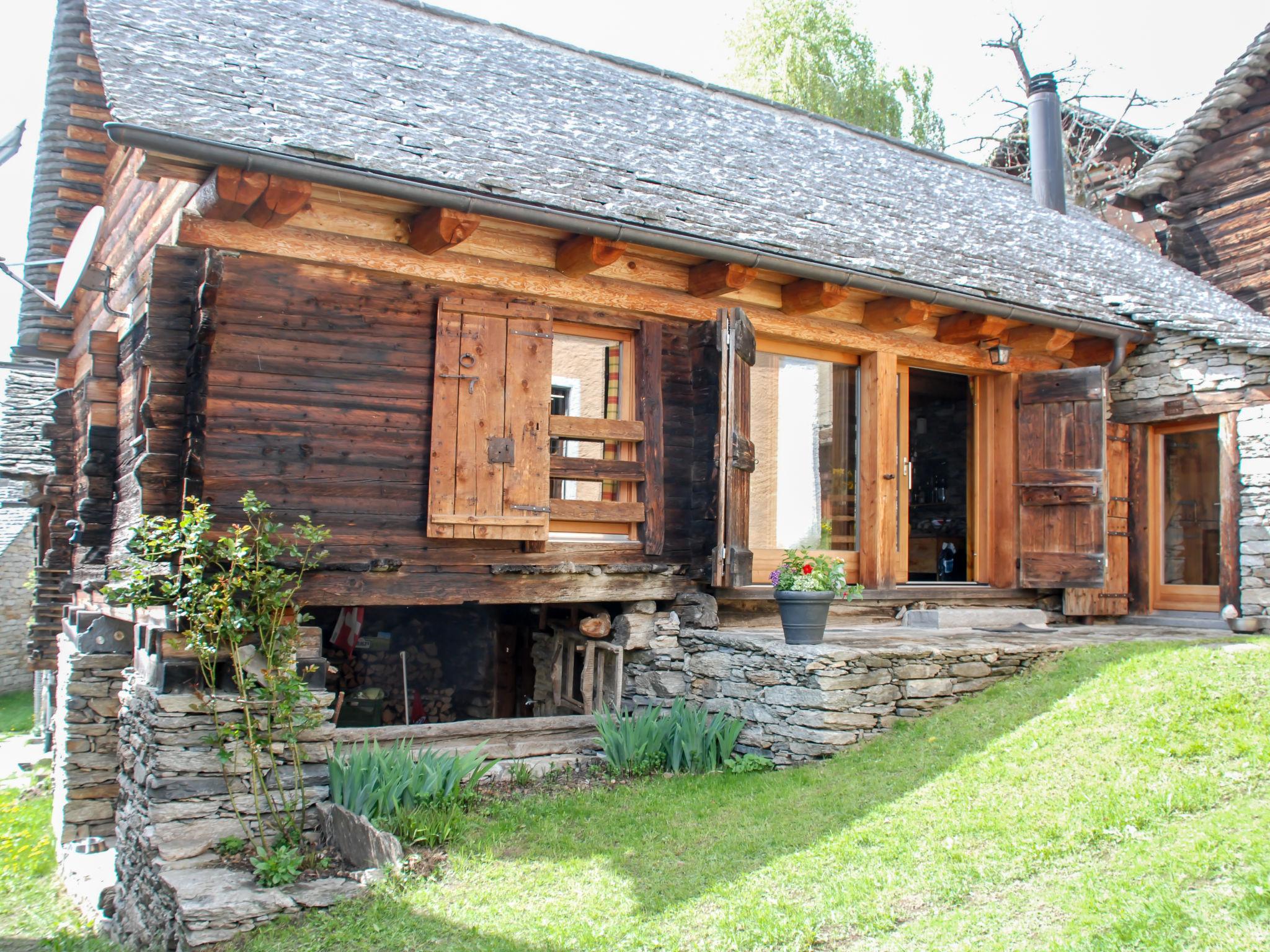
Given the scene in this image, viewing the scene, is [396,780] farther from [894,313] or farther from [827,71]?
[827,71]

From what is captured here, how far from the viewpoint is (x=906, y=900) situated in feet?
13.6

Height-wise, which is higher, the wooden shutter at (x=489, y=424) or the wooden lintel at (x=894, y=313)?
the wooden lintel at (x=894, y=313)

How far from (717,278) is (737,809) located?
3540 mm

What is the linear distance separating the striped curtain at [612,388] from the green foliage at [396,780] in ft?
7.78

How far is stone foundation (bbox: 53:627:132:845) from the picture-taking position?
7832mm

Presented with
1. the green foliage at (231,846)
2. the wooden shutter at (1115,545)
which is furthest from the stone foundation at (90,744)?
the wooden shutter at (1115,545)

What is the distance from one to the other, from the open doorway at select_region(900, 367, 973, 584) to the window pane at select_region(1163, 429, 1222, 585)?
79.5 inches

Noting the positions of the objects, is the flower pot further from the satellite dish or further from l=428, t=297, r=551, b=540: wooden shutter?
the satellite dish

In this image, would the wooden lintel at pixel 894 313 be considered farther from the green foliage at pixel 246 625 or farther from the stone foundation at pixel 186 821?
the stone foundation at pixel 186 821

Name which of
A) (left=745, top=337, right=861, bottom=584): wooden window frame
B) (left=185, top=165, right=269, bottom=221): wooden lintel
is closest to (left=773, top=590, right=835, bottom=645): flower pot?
(left=745, top=337, right=861, bottom=584): wooden window frame

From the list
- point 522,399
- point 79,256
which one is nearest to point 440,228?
point 522,399

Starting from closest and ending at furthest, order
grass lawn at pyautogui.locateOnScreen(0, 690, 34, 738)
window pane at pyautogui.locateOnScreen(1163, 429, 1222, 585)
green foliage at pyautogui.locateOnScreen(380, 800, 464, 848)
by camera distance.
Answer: green foliage at pyautogui.locateOnScreen(380, 800, 464, 848) → window pane at pyautogui.locateOnScreen(1163, 429, 1222, 585) → grass lawn at pyautogui.locateOnScreen(0, 690, 34, 738)

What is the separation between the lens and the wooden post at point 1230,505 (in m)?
8.69

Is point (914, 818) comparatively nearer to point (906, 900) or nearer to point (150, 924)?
point (906, 900)
